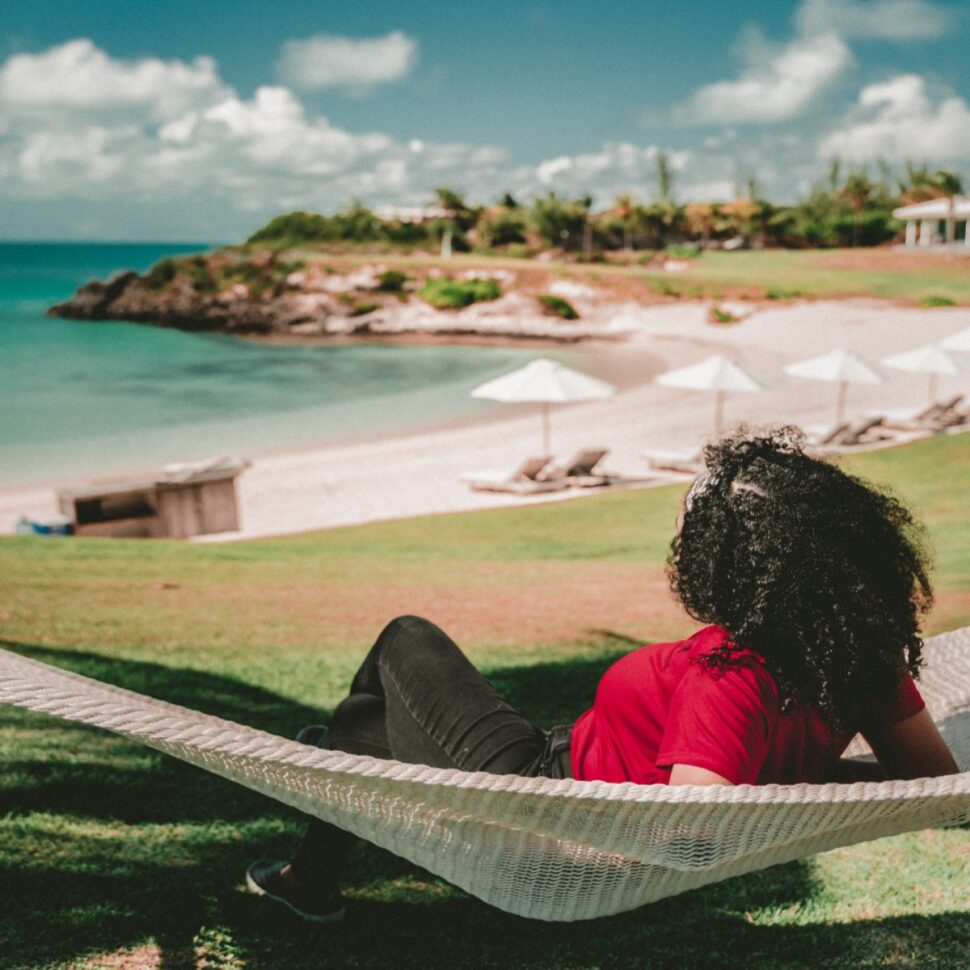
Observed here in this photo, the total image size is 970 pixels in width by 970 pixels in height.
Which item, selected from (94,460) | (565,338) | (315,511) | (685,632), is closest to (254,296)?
(565,338)

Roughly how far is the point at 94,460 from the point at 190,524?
10.8 meters

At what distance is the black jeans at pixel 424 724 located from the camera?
196 centimetres

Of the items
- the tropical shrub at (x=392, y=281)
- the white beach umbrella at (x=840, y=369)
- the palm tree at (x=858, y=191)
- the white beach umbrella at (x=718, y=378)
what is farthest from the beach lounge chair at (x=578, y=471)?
the palm tree at (x=858, y=191)

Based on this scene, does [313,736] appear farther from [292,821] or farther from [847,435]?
[847,435]

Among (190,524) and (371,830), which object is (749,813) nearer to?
(371,830)

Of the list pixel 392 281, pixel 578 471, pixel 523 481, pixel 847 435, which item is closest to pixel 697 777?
pixel 523 481

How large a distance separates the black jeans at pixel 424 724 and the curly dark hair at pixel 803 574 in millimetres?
439

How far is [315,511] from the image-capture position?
1319 centimetres

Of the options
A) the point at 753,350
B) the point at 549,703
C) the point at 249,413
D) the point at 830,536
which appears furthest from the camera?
the point at 753,350

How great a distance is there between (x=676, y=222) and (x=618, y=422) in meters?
45.6

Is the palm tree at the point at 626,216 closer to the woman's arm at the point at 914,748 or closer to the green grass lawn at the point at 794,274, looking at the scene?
the green grass lawn at the point at 794,274

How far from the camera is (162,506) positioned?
10.6m

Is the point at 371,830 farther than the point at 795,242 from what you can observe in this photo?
No

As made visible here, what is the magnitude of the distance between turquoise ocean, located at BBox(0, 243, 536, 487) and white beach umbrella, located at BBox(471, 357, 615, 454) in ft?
25.6
